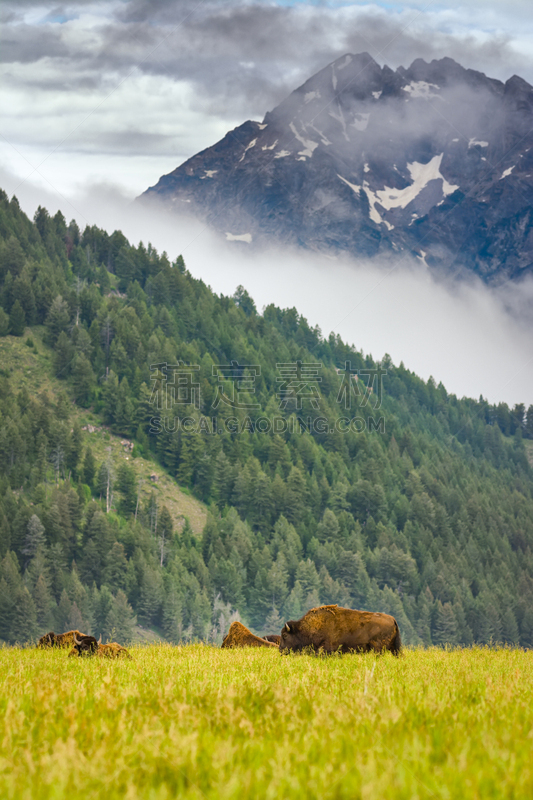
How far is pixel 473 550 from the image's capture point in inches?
6585

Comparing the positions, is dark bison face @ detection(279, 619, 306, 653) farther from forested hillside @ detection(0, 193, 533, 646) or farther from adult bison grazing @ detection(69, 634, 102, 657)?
forested hillside @ detection(0, 193, 533, 646)

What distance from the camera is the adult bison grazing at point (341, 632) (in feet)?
43.1

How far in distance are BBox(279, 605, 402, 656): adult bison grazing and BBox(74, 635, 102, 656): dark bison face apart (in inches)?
150

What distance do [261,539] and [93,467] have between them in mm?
41505

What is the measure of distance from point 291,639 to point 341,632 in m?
1.08

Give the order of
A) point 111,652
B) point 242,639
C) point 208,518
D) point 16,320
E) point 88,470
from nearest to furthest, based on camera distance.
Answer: point 111,652
point 242,639
point 88,470
point 208,518
point 16,320

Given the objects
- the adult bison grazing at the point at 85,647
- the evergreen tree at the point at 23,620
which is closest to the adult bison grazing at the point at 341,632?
the adult bison grazing at the point at 85,647

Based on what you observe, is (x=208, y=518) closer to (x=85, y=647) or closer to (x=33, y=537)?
(x=33, y=537)

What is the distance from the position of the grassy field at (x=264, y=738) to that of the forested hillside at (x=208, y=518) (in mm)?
105623

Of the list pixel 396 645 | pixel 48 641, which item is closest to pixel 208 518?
pixel 48 641

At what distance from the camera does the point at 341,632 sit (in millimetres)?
13227

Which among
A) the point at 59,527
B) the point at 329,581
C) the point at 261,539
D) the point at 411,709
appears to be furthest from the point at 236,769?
the point at 261,539

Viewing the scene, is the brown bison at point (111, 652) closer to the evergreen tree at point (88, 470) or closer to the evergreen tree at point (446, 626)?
the evergreen tree at point (446, 626)

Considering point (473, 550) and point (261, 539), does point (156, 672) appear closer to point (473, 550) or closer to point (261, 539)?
point (261, 539)
